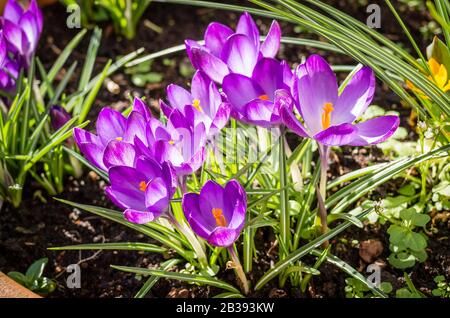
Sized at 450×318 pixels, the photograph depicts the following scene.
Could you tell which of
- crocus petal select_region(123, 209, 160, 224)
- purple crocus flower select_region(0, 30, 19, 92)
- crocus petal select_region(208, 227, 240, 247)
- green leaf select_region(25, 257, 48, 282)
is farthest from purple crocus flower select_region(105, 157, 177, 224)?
purple crocus flower select_region(0, 30, 19, 92)

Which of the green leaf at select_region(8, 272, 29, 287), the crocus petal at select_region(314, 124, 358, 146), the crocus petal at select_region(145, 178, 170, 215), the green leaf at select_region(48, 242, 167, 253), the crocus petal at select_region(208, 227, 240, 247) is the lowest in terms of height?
the green leaf at select_region(8, 272, 29, 287)

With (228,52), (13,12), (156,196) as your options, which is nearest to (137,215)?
(156,196)

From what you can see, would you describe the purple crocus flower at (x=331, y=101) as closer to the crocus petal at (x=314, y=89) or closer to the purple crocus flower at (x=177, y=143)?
the crocus petal at (x=314, y=89)

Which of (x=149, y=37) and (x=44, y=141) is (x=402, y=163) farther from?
(x=149, y=37)

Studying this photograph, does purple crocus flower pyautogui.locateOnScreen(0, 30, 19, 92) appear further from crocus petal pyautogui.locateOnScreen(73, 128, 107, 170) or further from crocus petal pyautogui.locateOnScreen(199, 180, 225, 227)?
crocus petal pyautogui.locateOnScreen(199, 180, 225, 227)

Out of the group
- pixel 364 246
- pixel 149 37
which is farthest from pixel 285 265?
pixel 149 37

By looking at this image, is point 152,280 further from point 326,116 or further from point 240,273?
point 326,116
